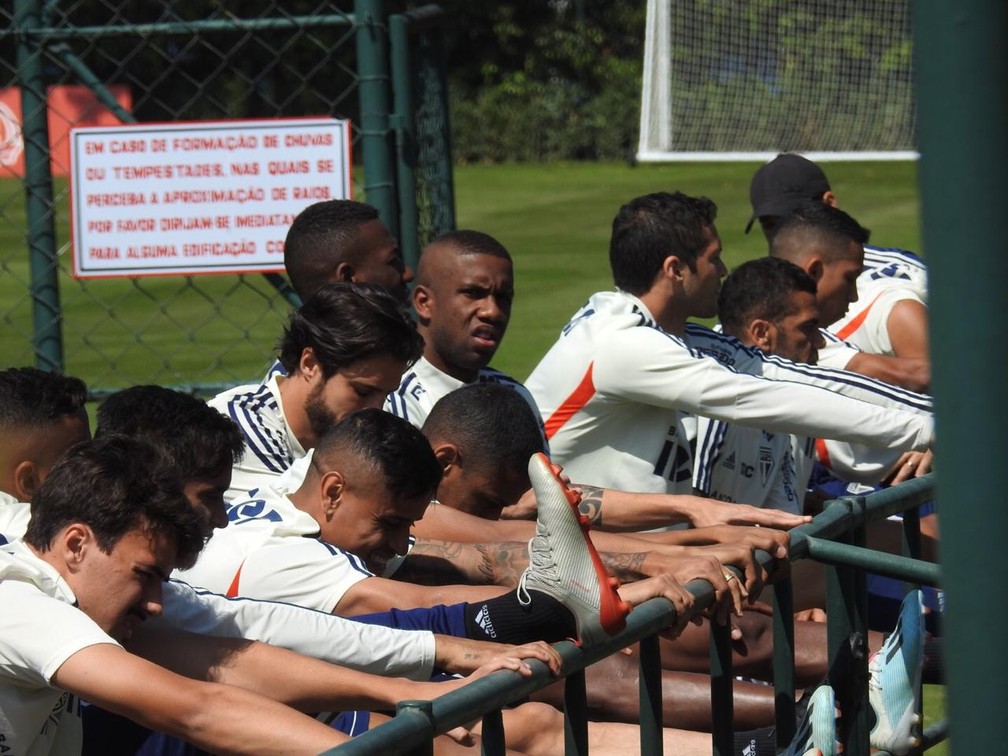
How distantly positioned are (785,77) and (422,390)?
17.0 metres

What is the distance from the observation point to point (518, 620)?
11.0ft

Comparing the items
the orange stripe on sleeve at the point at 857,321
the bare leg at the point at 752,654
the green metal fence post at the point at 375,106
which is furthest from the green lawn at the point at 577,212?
the bare leg at the point at 752,654

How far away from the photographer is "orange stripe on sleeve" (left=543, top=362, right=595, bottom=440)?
4.80 m

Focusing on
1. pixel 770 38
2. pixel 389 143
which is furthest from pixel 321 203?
pixel 770 38

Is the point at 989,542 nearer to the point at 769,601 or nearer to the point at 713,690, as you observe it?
the point at 713,690

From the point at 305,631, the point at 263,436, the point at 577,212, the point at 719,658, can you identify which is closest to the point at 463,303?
the point at 263,436

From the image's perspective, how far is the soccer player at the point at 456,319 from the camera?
4.79m

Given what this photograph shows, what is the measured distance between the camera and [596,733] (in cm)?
371

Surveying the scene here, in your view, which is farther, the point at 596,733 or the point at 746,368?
the point at 746,368

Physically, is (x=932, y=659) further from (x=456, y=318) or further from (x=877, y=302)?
(x=877, y=302)

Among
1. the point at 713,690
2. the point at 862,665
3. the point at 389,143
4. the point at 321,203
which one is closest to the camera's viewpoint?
the point at 713,690

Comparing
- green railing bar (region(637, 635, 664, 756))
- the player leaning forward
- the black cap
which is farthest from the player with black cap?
green railing bar (region(637, 635, 664, 756))

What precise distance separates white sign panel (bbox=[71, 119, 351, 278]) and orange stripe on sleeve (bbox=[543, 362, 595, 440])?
4.71ft

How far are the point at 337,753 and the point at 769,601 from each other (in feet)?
9.76
